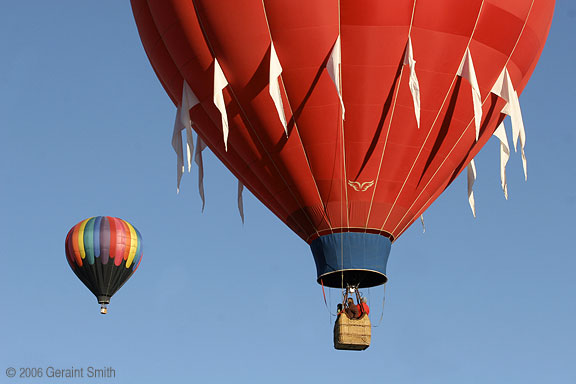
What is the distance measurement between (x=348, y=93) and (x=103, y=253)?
18061mm

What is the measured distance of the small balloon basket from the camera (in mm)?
24078

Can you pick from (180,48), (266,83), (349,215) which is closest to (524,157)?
(349,215)

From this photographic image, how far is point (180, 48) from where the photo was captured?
80.3 ft

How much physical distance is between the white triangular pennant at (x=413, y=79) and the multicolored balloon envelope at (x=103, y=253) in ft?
60.6

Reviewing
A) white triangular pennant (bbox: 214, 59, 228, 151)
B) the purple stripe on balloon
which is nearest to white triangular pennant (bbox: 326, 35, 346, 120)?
white triangular pennant (bbox: 214, 59, 228, 151)

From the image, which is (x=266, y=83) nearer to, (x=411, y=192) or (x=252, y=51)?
(x=252, y=51)

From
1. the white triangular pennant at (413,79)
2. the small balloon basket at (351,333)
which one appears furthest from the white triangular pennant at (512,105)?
the small balloon basket at (351,333)

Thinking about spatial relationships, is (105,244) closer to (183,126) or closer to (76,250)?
(76,250)

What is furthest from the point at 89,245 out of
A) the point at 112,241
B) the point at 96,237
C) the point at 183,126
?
the point at 183,126

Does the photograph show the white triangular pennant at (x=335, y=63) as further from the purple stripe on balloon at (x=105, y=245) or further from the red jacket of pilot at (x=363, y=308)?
the purple stripe on balloon at (x=105, y=245)

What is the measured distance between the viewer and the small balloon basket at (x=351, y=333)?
24.1 meters

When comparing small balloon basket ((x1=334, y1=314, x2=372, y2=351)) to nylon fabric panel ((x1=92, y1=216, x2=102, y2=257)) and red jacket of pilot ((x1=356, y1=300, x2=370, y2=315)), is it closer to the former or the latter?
red jacket of pilot ((x1=356, y1=300, x2=370, y2=315))

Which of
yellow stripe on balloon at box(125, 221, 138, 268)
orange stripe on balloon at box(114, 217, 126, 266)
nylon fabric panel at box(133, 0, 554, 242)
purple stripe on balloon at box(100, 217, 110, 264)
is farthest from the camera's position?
yellow stripe on balloon at box(125, 221, 138, 268)

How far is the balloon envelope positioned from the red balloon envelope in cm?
1513
